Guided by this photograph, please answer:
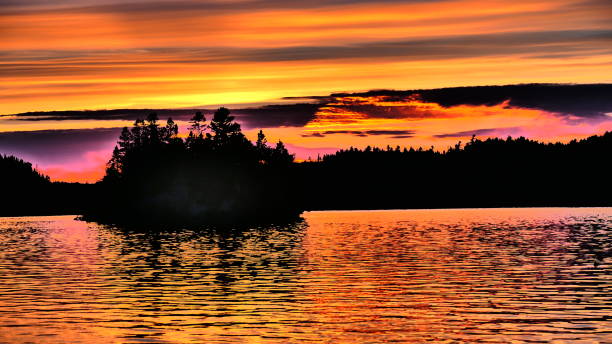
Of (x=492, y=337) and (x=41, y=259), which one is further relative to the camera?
(x=41, y=259)

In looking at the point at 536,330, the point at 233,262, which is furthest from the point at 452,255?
the point at 536,330

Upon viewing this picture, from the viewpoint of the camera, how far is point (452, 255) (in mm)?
78250

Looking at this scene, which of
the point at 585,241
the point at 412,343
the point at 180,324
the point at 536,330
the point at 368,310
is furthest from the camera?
the point at 585,241

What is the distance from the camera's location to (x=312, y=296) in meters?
48.2

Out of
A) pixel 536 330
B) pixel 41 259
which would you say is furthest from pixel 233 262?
pixel 536 330

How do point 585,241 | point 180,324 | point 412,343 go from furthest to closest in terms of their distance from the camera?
point 585,241 → point 180,324 → point 412,343

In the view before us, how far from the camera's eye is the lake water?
35906 mm

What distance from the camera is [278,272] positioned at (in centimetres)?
6359

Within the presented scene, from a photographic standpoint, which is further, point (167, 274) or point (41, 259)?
point (41, 259)

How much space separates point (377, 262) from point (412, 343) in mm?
38018

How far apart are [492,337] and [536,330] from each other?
2.46 m

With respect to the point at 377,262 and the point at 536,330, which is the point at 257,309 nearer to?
the point at 536,330

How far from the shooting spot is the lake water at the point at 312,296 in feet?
118

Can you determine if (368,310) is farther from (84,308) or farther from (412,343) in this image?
(84,308)
